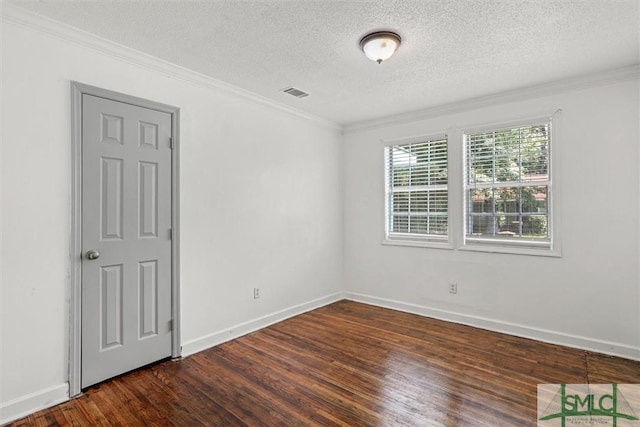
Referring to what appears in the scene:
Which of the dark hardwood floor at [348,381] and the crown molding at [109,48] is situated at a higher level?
the crown molding at [109,48]

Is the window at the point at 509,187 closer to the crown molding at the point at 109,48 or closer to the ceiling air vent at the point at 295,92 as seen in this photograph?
the ceiling air vent at the point at 295,92

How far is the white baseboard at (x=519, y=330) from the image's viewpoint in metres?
3.00

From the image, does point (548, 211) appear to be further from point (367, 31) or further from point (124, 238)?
point (124, 238)

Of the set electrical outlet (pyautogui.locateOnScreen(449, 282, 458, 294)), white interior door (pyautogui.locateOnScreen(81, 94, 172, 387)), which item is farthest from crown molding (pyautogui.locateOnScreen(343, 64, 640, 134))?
white interior door (pyautogui.locateOnScreen(81, 94, 172, 387))

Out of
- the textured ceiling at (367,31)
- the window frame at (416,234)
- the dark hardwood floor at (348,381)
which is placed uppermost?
the textured ceiling at (367,31)

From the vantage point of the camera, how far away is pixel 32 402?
2.17m

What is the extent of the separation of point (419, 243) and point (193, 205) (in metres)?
2.74

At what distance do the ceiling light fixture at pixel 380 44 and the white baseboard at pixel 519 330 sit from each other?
118 inches

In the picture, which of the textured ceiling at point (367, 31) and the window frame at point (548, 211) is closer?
the textured ceiling at point (367, 31)

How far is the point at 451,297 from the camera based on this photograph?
3.96 meters

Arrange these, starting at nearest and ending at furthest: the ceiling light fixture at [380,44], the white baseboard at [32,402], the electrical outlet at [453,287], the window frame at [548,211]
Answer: the white baseboard at [32,402] → the ceiling light fixture at [380,44] → the window frame at [548,211] → the electrical outlet at [453,287]

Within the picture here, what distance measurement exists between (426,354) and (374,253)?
1792mm

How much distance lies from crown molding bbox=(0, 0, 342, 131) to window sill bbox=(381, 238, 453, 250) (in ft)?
7.98

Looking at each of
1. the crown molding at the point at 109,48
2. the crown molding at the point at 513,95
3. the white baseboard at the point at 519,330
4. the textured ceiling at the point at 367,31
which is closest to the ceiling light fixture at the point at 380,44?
the textured ceiling at the point at 367,31
